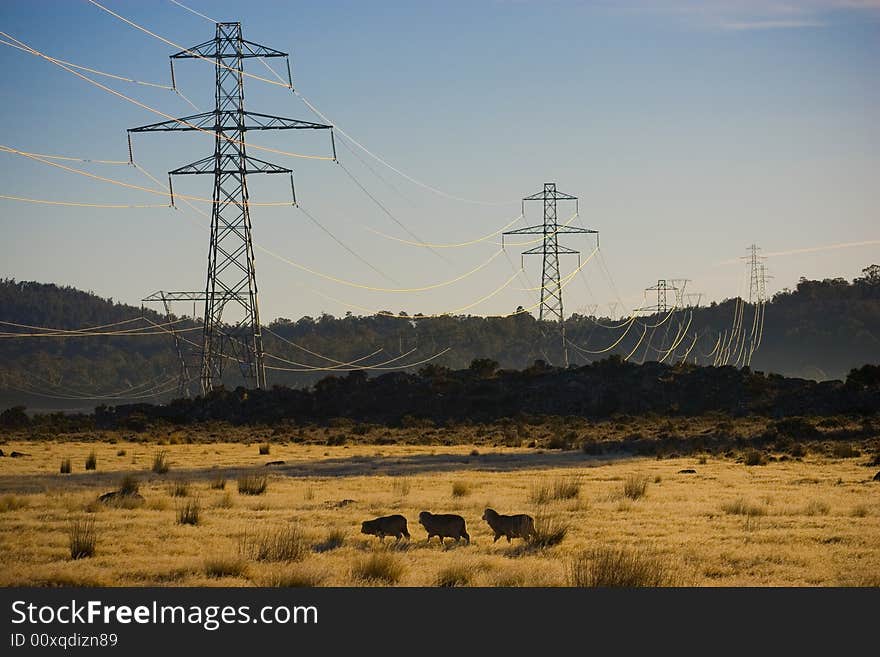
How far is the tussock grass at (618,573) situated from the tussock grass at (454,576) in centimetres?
135

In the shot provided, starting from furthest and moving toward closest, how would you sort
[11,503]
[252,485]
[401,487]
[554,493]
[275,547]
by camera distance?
[401,487]
[252,485]
[554,493]
[11,503]
[275,547]

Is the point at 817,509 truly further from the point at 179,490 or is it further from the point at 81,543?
the point at 81,543

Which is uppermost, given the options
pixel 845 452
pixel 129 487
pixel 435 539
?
pixel 129 487

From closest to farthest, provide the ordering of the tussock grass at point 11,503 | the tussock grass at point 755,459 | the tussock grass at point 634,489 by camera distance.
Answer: the tussock grass at point 11,503, the tussock grass at point 634,489, the tussock grass at point 755,459

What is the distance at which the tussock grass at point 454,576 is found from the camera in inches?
595

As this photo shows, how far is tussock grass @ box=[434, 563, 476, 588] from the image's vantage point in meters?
15.1

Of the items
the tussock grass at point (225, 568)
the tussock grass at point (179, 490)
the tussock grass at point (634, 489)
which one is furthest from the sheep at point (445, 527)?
the tussock grass at point (179, 490)

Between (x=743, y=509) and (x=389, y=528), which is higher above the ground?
(x=389, y=528)

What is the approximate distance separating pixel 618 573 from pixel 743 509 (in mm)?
9800

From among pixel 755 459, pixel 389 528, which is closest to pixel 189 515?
pixel 389 528

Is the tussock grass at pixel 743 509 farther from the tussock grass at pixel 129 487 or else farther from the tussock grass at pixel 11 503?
the tussock grass at pixel 11 503

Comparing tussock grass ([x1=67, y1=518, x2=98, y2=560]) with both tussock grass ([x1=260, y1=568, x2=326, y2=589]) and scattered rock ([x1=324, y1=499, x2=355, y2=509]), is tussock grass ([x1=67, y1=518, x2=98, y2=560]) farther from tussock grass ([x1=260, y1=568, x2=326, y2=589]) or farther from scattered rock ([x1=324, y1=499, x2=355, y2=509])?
scattered rock ([x1=324, y1=499, x2=355, y2=509])

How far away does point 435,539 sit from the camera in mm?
19266

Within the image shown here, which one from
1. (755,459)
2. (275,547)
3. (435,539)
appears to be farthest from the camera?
(755,459)
